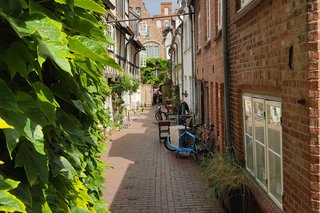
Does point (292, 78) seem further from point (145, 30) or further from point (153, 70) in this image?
point (145, 30)

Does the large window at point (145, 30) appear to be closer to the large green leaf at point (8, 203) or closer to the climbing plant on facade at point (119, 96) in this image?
the climbing plant on facade at point (119, 96)

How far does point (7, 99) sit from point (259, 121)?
4985 millimetres

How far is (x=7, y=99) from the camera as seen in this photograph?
1516 millimetres

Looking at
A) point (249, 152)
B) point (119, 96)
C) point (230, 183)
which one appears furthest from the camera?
point (119, 96)

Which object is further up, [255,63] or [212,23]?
[212,23]

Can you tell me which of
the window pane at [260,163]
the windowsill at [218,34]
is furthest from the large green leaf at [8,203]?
the windowsill at [218,34]

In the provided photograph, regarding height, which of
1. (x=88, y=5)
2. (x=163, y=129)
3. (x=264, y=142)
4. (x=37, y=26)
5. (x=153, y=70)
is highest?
(x=153, y=70)

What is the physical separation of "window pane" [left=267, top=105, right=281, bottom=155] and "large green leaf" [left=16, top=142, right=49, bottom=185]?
3.82 m

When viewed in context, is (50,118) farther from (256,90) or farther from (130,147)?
(130,147)

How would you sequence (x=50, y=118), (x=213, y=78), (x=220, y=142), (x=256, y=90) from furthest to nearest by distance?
(x=213, y=78)
(x=220, y=142)
(x=256, y=90)
(x=50, y=118)

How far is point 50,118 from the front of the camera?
1.66m

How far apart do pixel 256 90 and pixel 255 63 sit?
478 mm

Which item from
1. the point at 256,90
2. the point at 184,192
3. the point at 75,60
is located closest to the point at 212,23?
the point at 184,192

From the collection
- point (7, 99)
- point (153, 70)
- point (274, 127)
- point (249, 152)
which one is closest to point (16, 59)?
point (7, 99)
